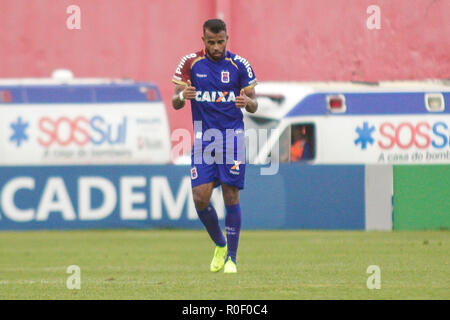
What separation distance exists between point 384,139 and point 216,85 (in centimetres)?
1097

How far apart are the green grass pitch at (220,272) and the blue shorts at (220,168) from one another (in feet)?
2.85

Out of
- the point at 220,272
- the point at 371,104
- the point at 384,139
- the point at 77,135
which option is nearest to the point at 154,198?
the point at 77,135

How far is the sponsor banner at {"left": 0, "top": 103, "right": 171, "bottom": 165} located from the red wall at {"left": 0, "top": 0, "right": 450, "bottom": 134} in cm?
638

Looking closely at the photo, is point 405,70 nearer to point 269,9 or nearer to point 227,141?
point 269,9

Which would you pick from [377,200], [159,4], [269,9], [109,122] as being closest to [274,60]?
[269,9]

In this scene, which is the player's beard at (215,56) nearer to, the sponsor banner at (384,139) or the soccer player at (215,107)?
the soccer player at (215,107)

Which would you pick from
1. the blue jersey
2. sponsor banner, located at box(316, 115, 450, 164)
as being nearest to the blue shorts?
the blue jersey

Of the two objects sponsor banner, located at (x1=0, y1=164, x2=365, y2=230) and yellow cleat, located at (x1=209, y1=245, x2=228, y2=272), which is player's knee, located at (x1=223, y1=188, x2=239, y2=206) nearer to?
yellow cleat, located at (x1=209, y1=245, x2=228, y2=272)

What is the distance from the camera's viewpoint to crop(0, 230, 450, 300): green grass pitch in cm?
930

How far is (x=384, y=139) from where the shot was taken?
21.1 metres

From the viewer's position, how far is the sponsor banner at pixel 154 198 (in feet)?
64.4

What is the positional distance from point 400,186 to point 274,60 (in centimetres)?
946

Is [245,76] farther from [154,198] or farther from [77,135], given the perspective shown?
[77,135]
